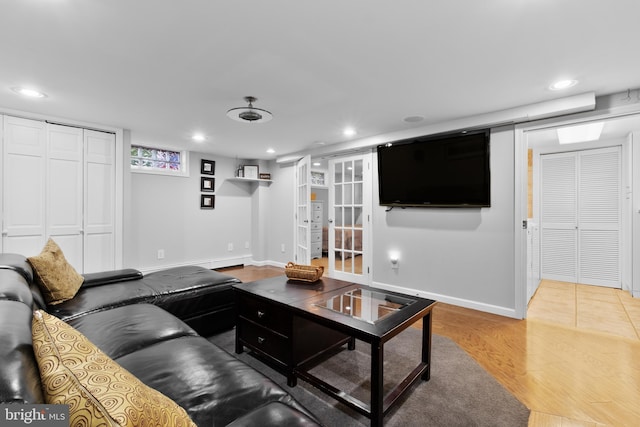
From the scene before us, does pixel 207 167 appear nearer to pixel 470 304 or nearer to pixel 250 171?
pixel 250 171

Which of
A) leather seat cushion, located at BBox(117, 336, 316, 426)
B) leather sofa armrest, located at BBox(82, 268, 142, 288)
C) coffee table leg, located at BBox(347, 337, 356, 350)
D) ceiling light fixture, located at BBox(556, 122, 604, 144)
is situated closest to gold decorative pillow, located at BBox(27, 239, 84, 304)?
leather sofa armrest, located at BBox(82, 268, 142, 288)

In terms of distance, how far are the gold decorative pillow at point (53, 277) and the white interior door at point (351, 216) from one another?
10.8 feet

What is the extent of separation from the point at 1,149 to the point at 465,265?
5260 mm

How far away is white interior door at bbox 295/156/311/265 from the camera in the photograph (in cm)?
470

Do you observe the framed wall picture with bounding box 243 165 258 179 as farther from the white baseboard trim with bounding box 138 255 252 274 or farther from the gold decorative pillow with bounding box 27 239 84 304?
the gold decorative pillow with bounding box 27 239 84 304

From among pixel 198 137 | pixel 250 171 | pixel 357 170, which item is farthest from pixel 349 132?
pixel 250 171

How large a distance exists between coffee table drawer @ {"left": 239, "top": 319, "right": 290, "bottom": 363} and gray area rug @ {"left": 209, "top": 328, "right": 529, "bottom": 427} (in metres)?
0.15

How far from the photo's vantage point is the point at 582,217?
14.6ft

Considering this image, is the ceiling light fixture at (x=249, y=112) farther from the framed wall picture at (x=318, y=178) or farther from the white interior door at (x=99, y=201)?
the framed wall picture at (x=318, y=178)

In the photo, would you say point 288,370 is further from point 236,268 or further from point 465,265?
point 236,268

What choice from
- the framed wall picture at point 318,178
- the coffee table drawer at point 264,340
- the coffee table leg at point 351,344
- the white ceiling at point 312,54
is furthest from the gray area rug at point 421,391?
the framed wall picture at point 318,178

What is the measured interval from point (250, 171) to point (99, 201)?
8.68 ft

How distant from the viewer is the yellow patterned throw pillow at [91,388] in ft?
1.81

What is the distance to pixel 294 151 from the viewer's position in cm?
527
